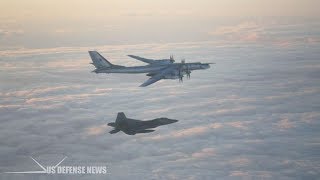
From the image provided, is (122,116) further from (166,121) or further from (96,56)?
(96,56)

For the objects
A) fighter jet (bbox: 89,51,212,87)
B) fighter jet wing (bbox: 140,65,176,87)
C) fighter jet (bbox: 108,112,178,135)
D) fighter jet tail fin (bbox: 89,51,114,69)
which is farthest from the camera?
fighter jet tail fin (bbox: 89,51,114,69)

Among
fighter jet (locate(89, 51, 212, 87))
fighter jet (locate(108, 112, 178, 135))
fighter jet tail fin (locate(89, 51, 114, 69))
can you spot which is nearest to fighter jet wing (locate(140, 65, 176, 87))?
fighter jet (locate(89, 51, 212, 87))

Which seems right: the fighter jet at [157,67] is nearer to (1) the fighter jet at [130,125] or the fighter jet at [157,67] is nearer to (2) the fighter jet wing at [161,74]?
(2) the fighter jet wing at [161,74]

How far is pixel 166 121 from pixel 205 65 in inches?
1315

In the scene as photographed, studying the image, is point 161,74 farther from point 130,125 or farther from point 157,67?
point 130,125

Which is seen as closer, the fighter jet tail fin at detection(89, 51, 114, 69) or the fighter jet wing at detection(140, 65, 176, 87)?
the fighter jet wing at detection(140, 65, 176, 87)

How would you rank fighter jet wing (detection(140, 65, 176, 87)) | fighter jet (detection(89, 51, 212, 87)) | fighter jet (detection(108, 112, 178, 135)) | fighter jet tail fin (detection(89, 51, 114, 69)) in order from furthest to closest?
fighter jet tail fin (detection(89, 51, 114, 69)) → fighter jet (detection(89, 51, 212, 87)) → fighter jet wing (detection(140, 65, 176, 87)) → fighter jet (detection(108, 112, 178, 135))

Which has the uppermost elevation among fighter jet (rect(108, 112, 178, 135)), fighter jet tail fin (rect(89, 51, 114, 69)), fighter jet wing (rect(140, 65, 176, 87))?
fighter jet tail fin (rect(89, 51, 114, 69))

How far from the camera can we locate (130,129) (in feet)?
487

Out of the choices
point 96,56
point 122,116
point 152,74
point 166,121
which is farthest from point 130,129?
point 96,56

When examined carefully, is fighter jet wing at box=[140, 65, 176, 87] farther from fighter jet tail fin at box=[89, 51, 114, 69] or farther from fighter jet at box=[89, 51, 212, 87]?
fighter jet tail fin at box=[89, 51, 114, 69]

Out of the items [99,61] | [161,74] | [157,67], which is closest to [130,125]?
[161,74]

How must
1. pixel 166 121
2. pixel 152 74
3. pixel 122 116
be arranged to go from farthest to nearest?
pixel 152 74
pixel 166 121
pixel 122 116

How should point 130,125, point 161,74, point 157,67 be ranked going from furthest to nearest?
1. point 157,67
2. point 161,74
3. point 130,125
